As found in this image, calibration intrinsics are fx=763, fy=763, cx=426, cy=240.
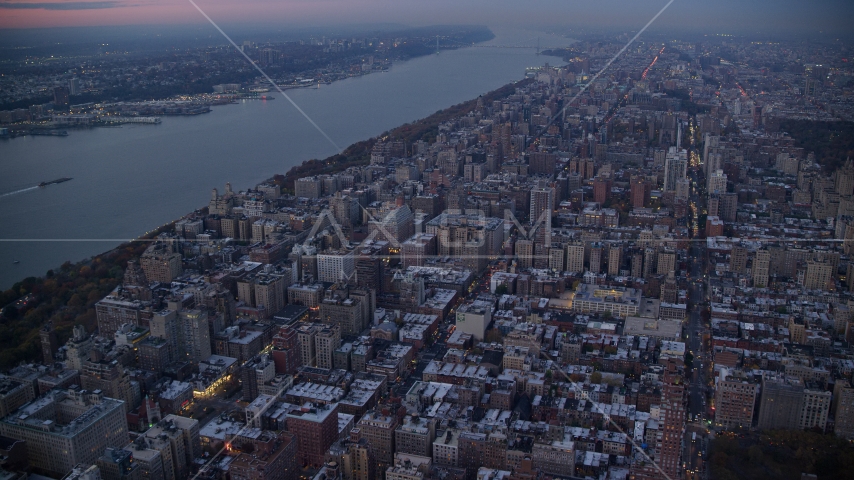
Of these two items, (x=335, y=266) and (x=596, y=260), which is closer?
(x=335, y=266)

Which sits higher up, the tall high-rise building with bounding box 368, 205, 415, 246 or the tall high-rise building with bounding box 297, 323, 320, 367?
the tall high-rise building with bounding box 368, 205, 415, 246

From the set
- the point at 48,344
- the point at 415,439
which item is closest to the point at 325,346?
the point at 415,439

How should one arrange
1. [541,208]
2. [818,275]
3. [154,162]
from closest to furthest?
[818,275]
[541,208]
[154,162]

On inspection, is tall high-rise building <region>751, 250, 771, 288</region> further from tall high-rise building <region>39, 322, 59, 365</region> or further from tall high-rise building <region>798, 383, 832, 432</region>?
tall high-rise building <region>39, 322, 59, 365</region>

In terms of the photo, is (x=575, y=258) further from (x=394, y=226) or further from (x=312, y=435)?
(x=312, y=435)

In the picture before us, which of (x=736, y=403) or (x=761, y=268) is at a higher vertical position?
(x=761, y=268)

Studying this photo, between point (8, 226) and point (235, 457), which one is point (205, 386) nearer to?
point (235, 457)

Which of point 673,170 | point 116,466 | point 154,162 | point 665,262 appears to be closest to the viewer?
point 116,466

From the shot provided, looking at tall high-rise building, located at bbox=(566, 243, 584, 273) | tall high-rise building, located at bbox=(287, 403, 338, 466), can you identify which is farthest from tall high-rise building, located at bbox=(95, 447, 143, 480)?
tall high-rise building, located at bbox=(566, 243, 584, 273)
